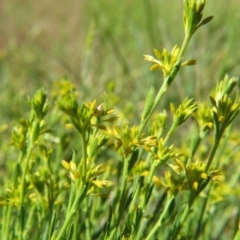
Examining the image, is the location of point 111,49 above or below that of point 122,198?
above

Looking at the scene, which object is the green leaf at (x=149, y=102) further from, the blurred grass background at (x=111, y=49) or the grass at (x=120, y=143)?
the blurred grass background at (x=111, y=49)

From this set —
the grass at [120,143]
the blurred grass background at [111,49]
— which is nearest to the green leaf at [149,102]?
the grass at [120,143]

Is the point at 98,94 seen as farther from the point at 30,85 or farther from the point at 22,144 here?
the point at 22,144

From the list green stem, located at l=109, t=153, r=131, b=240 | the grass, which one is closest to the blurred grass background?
the grass

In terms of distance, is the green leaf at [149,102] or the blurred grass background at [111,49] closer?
the green leaf at [149,102]

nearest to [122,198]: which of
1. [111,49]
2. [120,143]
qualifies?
[120,143]

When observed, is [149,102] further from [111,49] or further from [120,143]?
[111,49]

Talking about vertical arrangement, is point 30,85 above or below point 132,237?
above

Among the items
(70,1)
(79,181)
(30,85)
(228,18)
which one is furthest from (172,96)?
(70,1)
